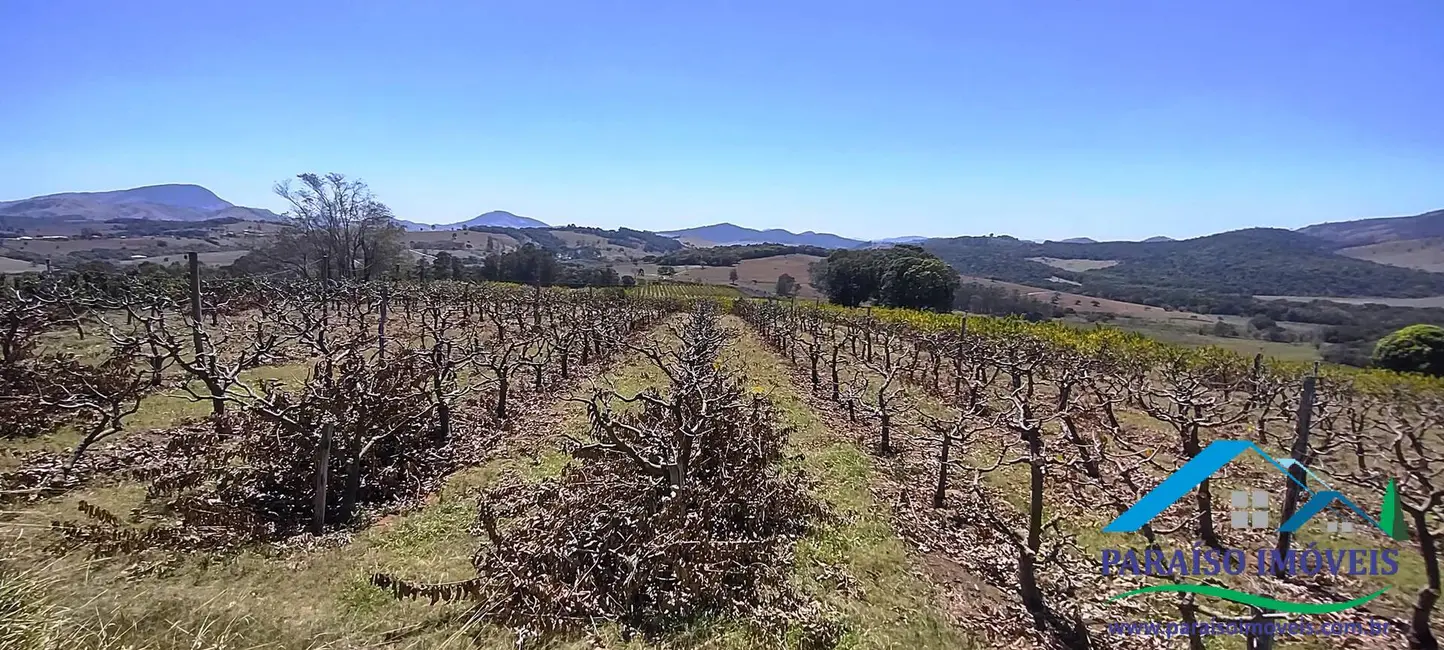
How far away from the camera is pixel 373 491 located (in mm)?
6312

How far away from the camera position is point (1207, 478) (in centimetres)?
525

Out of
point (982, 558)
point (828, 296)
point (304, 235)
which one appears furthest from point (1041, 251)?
point (982, 558)

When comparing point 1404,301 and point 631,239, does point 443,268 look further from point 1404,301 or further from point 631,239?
point 631,239

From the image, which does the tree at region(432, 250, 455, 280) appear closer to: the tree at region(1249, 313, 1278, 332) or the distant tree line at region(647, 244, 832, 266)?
the distant tree line at region(647, 244, 832, 266)

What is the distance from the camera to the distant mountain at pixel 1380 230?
8188 cm

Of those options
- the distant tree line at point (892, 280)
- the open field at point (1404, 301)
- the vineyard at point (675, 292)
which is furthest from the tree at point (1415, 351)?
the open field at point (1404, 301)

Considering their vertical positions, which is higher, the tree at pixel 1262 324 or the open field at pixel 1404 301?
the open field at pixel 1404 301

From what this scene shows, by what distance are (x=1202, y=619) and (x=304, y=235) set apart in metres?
42.5

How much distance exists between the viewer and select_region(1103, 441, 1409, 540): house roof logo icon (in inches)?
164

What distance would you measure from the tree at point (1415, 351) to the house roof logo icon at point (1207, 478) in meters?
14.2

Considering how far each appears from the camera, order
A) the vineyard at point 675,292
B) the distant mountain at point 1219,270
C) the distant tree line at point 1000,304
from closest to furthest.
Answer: the vineyard at point 675,292 → the distant tree line at point 1000,304 → the distant mountain at point 1219,270

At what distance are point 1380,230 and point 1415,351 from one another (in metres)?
115

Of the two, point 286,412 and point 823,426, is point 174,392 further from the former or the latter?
point 823,426

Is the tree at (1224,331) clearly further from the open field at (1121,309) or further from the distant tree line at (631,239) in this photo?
the distant tree line at (631,239)
